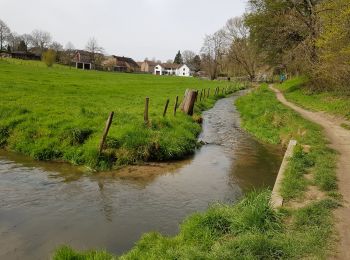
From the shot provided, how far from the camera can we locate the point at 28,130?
593 inches

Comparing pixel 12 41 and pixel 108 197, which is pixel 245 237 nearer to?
pixel 108 197

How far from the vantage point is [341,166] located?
11.4 m

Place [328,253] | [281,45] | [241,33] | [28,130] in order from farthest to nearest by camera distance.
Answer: [241,33] → [281,45] → [28,130] → [328,253]

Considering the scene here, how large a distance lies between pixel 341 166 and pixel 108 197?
695cm

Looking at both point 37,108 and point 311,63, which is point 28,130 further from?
point 311,63

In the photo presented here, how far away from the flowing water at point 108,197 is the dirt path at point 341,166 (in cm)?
228

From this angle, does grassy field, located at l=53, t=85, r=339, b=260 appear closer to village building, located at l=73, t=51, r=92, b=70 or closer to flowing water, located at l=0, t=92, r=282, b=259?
flowing water, located at l=0, t=92, r=282, b=259

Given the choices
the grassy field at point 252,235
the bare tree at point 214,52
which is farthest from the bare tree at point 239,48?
the grassy field at point 252,235

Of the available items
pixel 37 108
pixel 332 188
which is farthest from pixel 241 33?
pixel 332 188

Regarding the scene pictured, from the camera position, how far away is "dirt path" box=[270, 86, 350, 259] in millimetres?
6534

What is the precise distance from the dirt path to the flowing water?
2276 millimetres

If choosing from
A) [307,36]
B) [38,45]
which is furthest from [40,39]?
[307,36]

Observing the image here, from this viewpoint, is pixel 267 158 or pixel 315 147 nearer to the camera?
pixel 315 147

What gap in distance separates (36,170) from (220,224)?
23.6 ft
